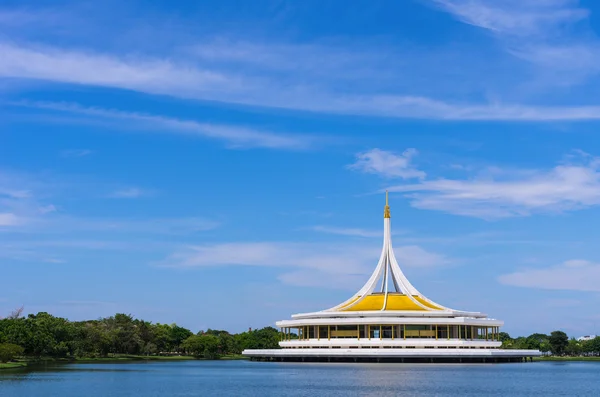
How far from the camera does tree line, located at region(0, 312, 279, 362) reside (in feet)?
224

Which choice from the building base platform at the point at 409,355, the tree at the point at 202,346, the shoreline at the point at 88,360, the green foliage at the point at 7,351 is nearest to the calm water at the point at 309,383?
the green foliage at the point at 7,351

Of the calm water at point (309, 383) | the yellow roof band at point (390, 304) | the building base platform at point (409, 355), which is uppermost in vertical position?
the yellow roof band at point (390, 304)

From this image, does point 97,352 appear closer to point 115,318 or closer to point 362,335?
point 115,318

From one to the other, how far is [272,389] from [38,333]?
32.2 metres

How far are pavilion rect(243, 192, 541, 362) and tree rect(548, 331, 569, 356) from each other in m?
26.9

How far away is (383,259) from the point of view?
3610 inches

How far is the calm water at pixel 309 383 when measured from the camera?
42281 millimetres

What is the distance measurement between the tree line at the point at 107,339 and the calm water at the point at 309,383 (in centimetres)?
1166

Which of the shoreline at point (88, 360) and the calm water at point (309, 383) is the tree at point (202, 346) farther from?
the calm water at point (309, 383)

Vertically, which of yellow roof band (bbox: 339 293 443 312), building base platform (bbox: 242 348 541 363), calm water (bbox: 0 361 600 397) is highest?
yellow roof band (bbox: 339 293 443 312)

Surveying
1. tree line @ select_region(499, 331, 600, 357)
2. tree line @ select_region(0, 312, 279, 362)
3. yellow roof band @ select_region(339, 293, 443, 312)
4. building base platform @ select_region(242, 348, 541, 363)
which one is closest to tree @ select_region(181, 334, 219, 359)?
tree line @ select_region(0, 312, 279, 362)

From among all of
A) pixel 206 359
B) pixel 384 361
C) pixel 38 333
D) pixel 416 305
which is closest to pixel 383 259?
pixel 416 305

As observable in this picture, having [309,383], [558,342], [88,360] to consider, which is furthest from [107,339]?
[558,342]

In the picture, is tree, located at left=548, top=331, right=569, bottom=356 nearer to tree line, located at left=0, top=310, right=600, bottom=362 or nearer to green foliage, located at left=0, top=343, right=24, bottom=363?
tree line, located at left=0, top=310, right=600, bottom=362
